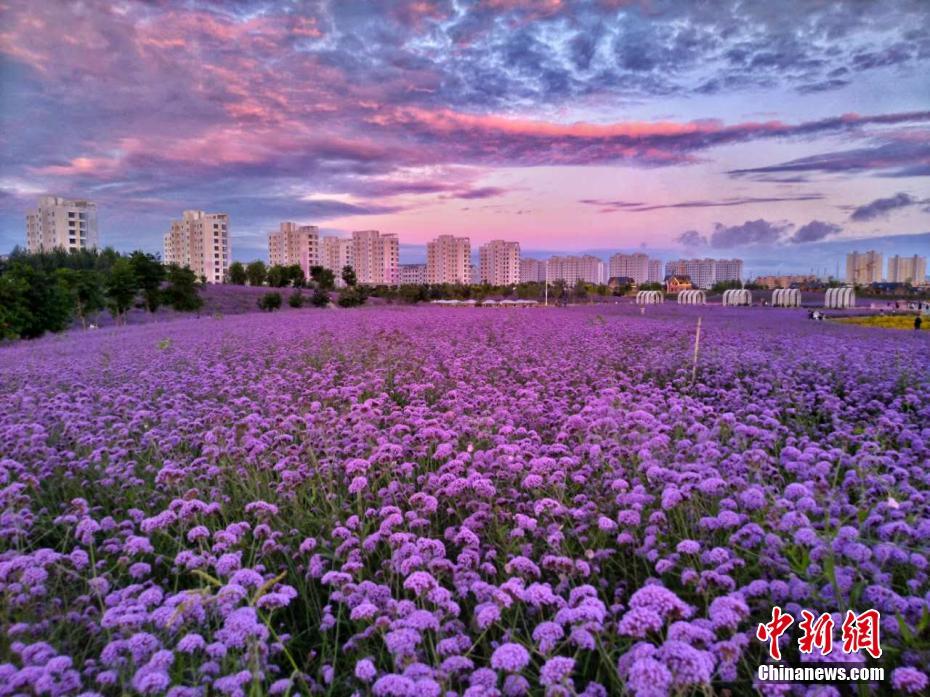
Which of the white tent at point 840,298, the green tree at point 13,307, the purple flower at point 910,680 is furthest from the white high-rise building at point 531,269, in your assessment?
the purple flower at point 910,680

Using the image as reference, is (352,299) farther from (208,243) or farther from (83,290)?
(208,243)

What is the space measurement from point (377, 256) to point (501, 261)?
3622 centimetres

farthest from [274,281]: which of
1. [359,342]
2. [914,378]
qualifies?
[914,378]

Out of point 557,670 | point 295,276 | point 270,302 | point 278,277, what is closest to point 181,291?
point 270,302

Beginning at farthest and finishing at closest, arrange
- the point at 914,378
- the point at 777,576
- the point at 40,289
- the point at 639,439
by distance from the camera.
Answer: the point at 40,289, the point at 914,378, the point at 639,439, the point at 777,576

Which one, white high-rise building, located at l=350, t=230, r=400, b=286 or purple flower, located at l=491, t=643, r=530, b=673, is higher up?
white high-rise building, located at l=350, t=230, r=400, b=286

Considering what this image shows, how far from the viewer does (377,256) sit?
6555 inches

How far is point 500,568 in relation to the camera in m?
3.09

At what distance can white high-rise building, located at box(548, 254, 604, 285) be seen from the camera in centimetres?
16025

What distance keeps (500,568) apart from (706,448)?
1.75 metres

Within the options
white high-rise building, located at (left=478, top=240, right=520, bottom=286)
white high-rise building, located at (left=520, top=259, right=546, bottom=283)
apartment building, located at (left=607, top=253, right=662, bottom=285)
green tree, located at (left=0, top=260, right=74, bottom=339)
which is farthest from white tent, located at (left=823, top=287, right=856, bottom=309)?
apartment building, located at (left=607, top=253, right=662, bottom=285)

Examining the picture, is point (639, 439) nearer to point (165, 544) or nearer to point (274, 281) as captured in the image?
point (165, 544)

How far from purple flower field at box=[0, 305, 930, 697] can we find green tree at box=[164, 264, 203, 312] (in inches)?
1186

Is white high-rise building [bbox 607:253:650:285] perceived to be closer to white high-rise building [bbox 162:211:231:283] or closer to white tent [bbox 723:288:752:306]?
white high-rise building [bbox 162:211:231:283]
